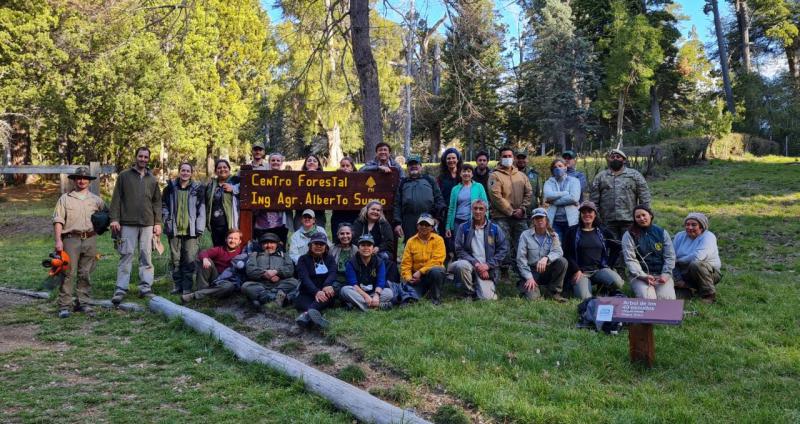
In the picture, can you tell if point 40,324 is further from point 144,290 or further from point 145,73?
point 145,73

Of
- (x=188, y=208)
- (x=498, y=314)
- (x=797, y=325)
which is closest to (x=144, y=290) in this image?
(x=188, y=208)

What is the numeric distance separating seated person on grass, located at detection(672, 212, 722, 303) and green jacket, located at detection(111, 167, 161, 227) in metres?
7.29

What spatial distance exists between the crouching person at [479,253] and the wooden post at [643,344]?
8.63 feet

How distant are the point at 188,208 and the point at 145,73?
1807 cm

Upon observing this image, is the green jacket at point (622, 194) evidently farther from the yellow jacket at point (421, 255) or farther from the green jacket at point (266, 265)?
the green jacket at point (266, 265)

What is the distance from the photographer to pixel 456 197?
28.3 feet

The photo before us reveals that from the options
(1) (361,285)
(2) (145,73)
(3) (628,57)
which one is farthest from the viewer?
(3) (628,57)

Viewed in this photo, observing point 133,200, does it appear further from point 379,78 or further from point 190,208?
point 379,78

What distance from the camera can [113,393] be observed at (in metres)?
5.18

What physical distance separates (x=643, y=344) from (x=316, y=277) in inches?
156

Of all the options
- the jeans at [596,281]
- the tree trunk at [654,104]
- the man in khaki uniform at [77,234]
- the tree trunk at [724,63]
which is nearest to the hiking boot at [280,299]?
the man in khaki uniform at [77,234]

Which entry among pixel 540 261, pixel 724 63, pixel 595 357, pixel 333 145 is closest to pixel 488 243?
pixel 540 261

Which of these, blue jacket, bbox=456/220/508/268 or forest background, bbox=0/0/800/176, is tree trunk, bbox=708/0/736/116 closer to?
forest background, bbox=0/0/800/176

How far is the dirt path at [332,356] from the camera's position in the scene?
15.7ft
